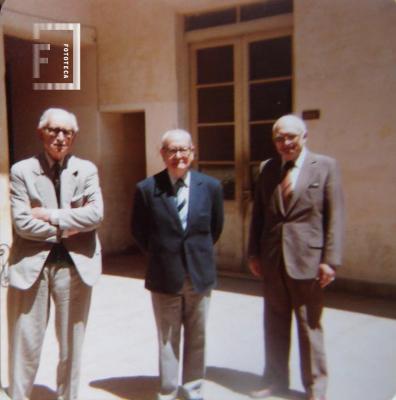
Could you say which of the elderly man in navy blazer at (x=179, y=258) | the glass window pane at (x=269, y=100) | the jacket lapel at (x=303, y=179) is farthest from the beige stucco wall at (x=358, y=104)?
the elderly man in navy blazer at (x=179, y=258)

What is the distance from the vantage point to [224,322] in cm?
380

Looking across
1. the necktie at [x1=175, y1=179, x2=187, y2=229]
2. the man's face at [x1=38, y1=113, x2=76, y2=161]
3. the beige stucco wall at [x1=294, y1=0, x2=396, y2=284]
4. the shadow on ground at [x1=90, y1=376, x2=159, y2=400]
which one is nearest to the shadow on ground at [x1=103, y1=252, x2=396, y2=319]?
the beige stucco wall at [x1=294, y1=0, x2=396, y2=284]

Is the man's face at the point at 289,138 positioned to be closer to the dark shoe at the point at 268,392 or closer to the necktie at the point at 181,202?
the necktie at the point at 181,202

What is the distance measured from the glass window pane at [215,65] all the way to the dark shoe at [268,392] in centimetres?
348

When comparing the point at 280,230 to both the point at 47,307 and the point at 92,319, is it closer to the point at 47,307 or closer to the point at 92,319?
the point at 47,307

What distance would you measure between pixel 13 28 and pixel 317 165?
2.31 metres

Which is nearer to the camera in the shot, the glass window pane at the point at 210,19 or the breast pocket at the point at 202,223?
the breast pocket at the point at 202,223

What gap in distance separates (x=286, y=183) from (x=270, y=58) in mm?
2896

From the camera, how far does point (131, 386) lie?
279 cm

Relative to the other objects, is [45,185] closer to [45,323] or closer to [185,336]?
[45,323]

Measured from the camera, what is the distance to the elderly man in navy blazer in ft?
7.97

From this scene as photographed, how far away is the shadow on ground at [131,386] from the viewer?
2.68m

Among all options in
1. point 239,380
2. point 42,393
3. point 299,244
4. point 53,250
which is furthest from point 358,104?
point 42,393

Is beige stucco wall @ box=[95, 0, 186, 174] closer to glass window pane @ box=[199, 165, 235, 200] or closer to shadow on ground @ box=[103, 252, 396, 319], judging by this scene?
glass window pane @ box=[199, 165, 235, 200]
